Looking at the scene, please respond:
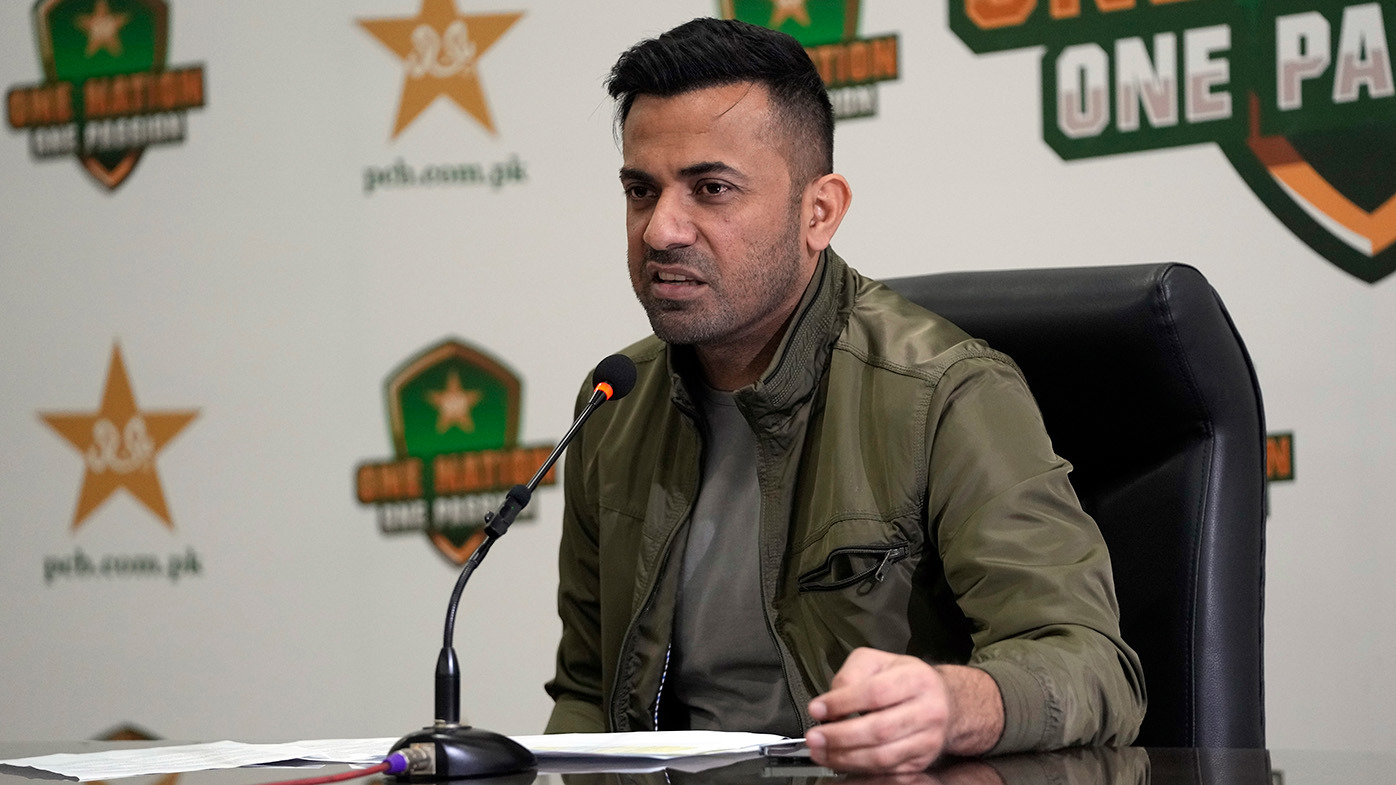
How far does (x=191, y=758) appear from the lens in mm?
1143

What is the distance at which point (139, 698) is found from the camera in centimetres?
290

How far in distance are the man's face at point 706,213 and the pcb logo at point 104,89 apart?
5.57 ft

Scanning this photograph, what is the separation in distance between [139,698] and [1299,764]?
2528 mm

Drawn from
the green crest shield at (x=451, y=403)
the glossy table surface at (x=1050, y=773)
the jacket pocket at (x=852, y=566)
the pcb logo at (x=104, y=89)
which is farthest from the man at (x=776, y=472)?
the pcb logo at (x=104, y=89)

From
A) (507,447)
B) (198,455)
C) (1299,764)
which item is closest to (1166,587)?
(1299,764)

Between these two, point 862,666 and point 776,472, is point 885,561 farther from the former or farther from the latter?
point 862,666

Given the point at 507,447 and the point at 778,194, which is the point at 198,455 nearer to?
the point at 507,447

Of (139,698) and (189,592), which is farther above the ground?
(189,592)

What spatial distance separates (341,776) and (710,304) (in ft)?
2.41

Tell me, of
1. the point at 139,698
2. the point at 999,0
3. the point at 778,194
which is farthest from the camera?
the point at 139,698

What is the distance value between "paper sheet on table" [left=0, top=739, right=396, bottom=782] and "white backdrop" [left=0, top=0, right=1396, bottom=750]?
144 centimetres

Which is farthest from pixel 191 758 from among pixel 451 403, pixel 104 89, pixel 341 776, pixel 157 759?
pixel 104 89

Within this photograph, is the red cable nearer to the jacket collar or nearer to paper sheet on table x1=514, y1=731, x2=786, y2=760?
paper sheet on table x1=514, y1=731, x2=786, y2=760

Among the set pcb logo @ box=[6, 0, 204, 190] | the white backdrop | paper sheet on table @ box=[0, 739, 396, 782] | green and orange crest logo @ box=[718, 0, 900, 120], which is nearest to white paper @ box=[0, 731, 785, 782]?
paper sheet on table @ box=[0, 739, 396, 782]
